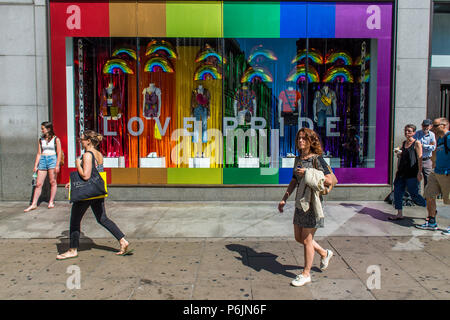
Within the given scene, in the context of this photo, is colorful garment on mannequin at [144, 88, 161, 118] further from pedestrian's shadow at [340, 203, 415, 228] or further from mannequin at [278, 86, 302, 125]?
pedestrian's shadow at [340, 203, 415, 228]

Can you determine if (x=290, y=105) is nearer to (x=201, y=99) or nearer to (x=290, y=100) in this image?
(x=290, y=100)

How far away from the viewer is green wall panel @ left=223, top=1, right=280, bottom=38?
873 cm

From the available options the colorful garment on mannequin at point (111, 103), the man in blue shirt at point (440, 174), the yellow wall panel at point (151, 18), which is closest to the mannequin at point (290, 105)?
the yellow wall panel at point (151, 18)

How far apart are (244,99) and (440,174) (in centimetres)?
477

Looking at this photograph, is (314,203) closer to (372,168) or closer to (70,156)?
(372,168)

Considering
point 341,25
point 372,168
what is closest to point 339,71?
point 341,25

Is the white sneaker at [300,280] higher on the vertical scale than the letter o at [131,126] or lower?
lower

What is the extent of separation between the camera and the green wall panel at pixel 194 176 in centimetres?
896

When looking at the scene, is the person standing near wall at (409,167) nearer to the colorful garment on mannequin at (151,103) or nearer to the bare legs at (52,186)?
the colorful garment on mannequin at (151,103)

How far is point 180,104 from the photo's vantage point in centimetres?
945

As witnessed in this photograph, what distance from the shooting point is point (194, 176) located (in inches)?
353

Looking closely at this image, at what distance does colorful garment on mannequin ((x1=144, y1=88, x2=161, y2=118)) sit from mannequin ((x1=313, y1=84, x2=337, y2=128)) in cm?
391

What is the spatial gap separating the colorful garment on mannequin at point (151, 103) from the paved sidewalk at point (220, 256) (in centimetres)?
259

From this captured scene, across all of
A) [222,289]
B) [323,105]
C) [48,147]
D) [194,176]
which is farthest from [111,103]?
[222,289]
